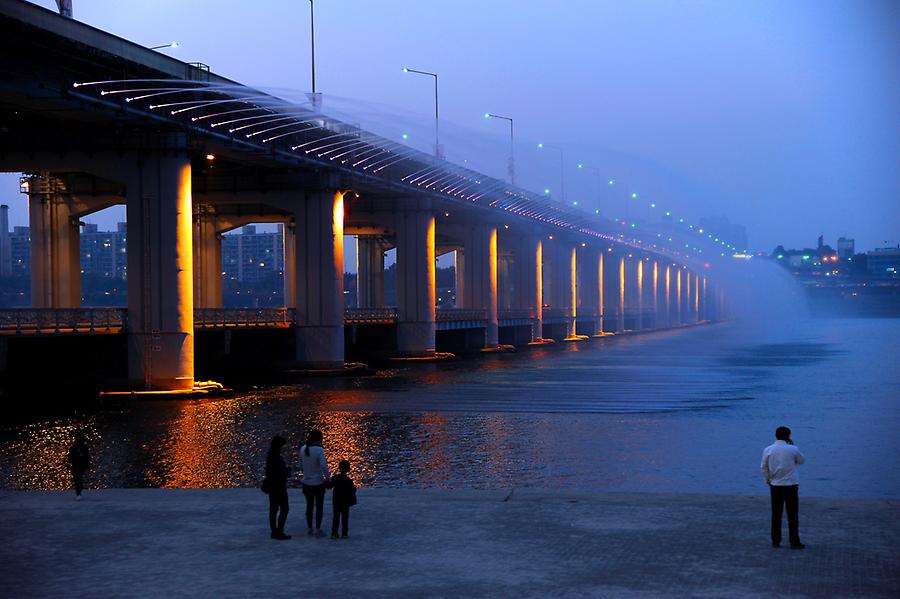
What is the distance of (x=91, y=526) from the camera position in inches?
763

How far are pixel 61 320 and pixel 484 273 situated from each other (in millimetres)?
66681

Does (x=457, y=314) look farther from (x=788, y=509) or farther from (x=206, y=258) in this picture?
(x=788, y=509)

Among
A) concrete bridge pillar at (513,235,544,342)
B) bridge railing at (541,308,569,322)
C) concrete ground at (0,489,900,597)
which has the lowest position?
concrete ground at (0,489,900,597)

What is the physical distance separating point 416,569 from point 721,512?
645 centimetres

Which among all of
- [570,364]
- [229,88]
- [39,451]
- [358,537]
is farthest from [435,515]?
[570,364]

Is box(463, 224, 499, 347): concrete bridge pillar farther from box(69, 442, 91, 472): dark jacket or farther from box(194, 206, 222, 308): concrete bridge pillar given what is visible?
box(69, 442, 91, 472): dark jacket

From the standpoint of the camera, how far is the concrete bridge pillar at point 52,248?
74750mm

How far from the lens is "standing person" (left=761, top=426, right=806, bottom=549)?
658 inches

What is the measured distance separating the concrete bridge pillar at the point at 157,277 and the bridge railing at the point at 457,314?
151ft

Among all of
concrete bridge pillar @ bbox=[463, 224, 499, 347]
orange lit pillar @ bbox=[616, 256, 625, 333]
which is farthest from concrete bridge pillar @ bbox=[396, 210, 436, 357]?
orange lit pillar @ bbox=[616, 256, 625, 333]

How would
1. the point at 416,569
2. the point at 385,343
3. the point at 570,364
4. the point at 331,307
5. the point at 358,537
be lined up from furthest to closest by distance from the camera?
the point at 385,343, the point at 570,364, the point at 331,307, the point at 358,537, the point at 416,569

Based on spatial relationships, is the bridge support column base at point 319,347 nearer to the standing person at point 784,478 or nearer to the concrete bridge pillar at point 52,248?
the concrete bridge pillar at point 52,248

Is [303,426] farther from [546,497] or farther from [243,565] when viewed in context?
[243,565]

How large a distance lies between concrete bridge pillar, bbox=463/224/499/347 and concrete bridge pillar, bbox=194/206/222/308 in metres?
29.4
